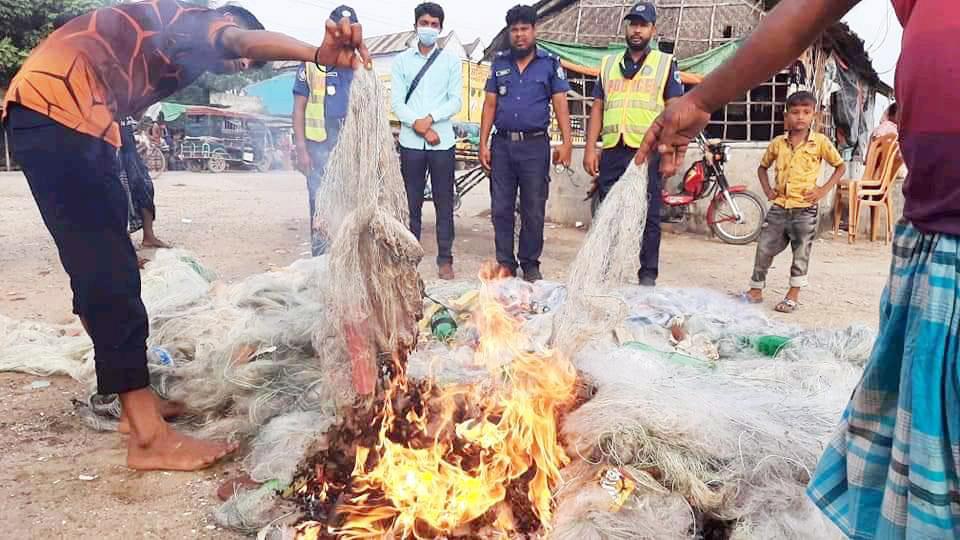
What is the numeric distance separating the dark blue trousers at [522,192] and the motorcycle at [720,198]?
326 cm

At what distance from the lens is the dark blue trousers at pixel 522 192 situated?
6168 mm

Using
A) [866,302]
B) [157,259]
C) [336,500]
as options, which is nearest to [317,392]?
[336,500]

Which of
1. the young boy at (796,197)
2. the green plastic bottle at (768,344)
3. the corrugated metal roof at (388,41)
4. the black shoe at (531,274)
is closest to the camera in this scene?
the green plastic bottle at (768,344)

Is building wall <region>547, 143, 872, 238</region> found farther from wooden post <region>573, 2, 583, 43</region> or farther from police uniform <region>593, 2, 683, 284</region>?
police uniform <region>593, 2, 683, 284</region>

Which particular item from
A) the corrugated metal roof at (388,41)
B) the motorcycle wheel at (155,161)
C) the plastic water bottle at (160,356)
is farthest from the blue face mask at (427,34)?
the corrugated metal roof at (388,41)

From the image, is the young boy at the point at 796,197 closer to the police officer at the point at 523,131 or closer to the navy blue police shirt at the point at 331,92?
the police officer at the point at 523,131

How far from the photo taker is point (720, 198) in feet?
31.8

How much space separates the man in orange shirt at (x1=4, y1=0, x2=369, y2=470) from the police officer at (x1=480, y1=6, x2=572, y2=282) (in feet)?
11.4

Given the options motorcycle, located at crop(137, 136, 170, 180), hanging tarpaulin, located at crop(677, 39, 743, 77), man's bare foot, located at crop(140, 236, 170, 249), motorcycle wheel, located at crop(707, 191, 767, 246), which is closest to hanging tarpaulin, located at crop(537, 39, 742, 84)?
hanging tarpaulin, located at crop(677, 39, 743, 77)

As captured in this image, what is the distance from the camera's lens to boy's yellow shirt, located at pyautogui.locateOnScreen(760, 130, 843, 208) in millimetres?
5816

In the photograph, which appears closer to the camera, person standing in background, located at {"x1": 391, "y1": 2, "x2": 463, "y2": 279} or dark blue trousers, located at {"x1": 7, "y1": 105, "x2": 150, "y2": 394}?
dark blue trousers, located at {"x1": 7, "y1": 105, "x2": 150, "y2": 394}

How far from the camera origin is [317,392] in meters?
3.19

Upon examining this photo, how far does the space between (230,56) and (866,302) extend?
584 centimetres

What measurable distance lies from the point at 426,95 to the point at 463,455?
451 cm
